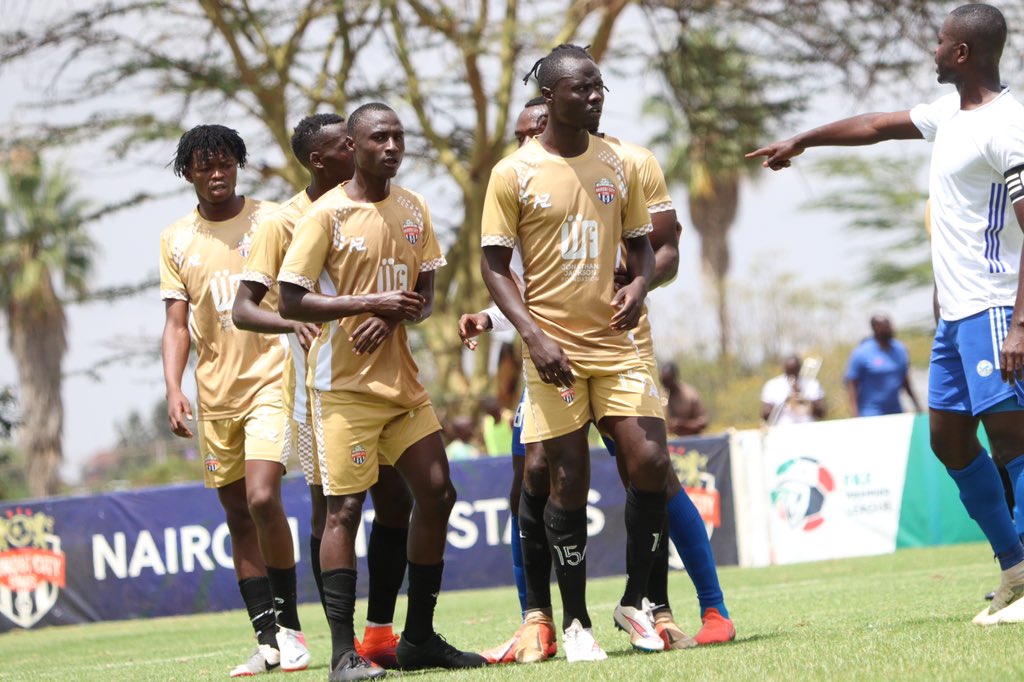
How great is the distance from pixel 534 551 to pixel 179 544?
8476mm

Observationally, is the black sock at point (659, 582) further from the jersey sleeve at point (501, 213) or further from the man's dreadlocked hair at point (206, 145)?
the man's dreadlocked hair at point (206, 145)

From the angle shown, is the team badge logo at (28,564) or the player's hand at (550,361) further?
the team badge logo at (28,564)

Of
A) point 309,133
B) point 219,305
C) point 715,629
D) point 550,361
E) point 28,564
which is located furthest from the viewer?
point 28,564

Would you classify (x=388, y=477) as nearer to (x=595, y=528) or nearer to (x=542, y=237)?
(x=542, y=237)

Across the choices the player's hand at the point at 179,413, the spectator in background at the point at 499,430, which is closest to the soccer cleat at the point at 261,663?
the player's hand at the point at 179,413

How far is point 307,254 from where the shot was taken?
6383mm

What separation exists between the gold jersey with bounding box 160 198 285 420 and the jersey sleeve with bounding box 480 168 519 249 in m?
1.77

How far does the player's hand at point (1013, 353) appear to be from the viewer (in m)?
5.91

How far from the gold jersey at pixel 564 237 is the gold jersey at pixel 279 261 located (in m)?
1.10

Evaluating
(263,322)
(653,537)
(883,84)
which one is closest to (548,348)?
(653,537)

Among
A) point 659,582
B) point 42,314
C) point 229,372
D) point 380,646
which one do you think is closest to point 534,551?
point 659,582

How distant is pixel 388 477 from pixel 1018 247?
2.97 meters

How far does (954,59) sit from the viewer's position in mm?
6238

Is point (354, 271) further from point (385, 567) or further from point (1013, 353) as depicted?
point (1013, 353)
